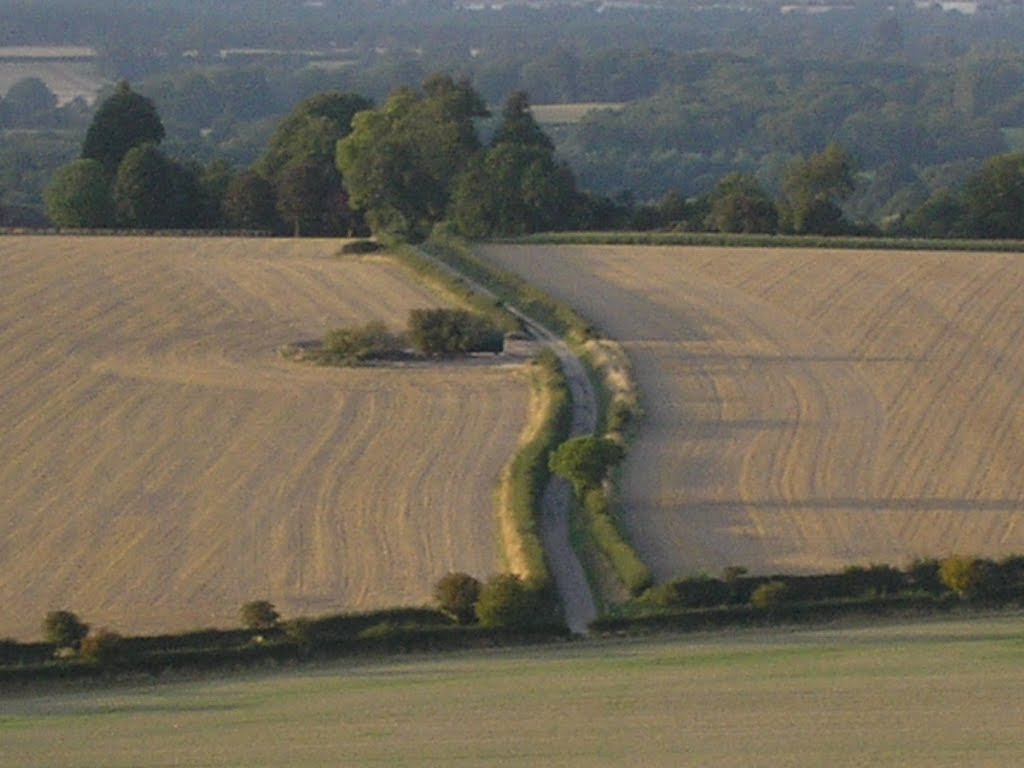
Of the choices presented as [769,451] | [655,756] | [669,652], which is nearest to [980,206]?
[769,451]

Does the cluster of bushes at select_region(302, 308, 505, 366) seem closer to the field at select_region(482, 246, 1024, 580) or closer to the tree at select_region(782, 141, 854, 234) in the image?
the field at select_region(482, 246, 1024, 580)

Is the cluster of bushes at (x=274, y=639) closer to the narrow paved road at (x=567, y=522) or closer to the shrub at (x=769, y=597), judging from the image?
the narrow paved road at (x=567, y=522)

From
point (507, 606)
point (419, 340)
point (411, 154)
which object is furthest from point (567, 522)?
point (411, 154)

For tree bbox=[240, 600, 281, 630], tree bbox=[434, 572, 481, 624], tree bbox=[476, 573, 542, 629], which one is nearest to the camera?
tree bbox=[240, 600, 281, 630]

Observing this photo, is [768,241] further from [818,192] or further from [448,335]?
[448,335]

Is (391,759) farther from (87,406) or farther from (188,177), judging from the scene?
(188,177)

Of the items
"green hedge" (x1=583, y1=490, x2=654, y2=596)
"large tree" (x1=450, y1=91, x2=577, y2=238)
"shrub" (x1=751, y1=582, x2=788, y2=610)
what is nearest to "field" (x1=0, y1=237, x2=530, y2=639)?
"green hedge" (x1=583, y1=490, x2=654, y2=596)
